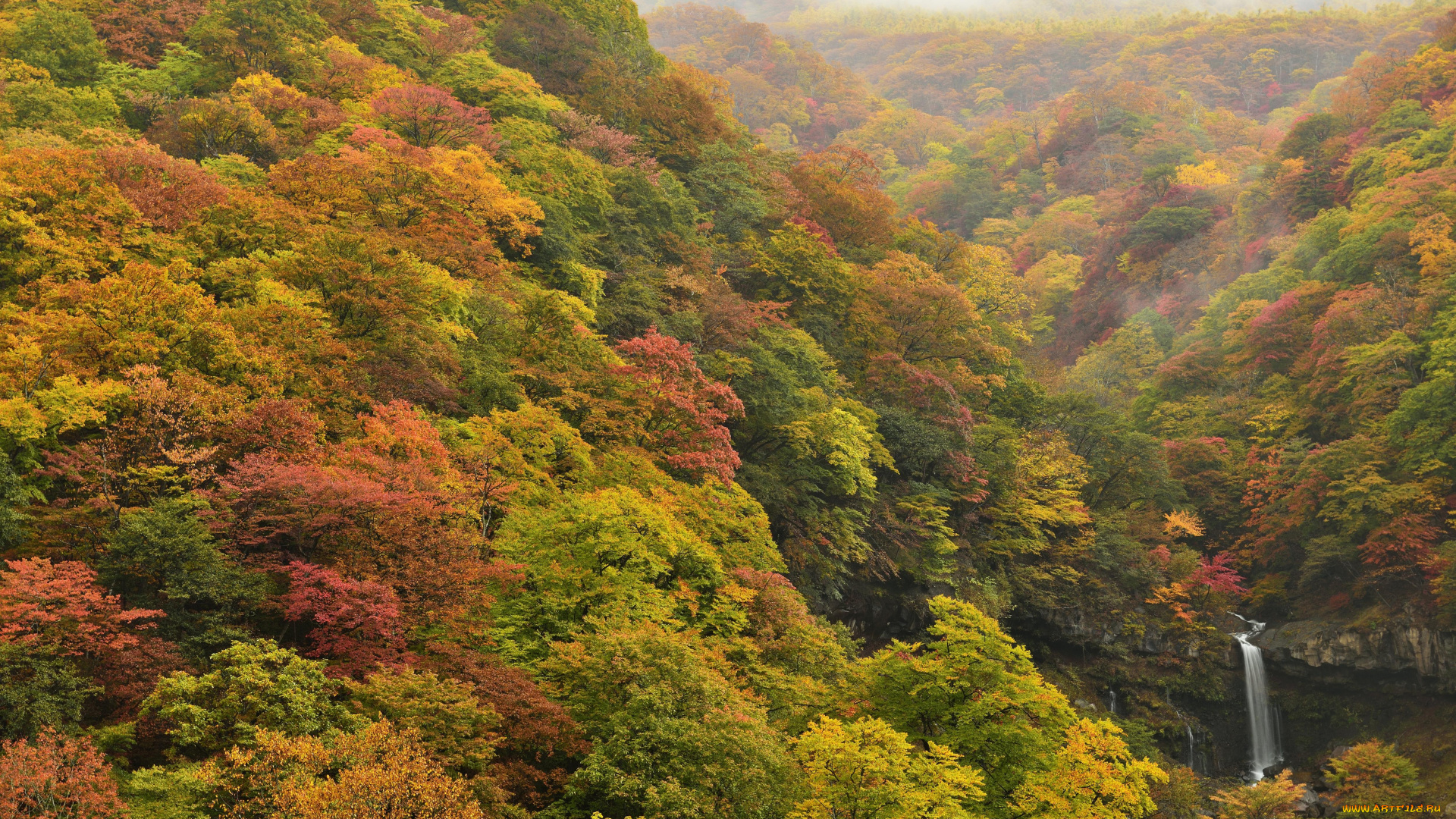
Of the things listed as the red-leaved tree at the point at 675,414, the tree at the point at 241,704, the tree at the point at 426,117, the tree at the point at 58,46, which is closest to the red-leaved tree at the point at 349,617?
the tree at the point at 241,704

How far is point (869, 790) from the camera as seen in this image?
12.1 metres

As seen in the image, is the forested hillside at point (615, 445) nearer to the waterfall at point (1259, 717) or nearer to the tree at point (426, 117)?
the tree at point (426, 117)

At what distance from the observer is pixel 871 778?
40.4ft

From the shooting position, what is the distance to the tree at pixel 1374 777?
982 inches

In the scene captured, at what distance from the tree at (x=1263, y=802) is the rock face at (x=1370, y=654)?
6.82 metres

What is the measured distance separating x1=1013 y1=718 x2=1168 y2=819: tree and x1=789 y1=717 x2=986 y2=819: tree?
133cm

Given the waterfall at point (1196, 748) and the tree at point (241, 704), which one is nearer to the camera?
the tree at point (241, 704)

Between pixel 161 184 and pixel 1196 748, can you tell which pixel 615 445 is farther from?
pixel 1196 748

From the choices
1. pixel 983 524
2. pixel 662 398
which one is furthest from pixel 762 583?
pixel 983 524

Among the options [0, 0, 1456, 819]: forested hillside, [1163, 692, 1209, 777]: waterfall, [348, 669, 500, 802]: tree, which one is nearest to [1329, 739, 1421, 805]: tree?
[0, 0, 1456, 819]: forested hillside

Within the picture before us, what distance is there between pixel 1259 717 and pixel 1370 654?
441 cm

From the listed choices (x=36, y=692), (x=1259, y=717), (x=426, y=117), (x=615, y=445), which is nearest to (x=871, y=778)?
(x=615, y=445)

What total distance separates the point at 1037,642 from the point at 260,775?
30.0 m

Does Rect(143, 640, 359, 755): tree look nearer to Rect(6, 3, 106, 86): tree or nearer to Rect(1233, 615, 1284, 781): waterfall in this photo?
Rect(6, 3, 106, 86): tree
